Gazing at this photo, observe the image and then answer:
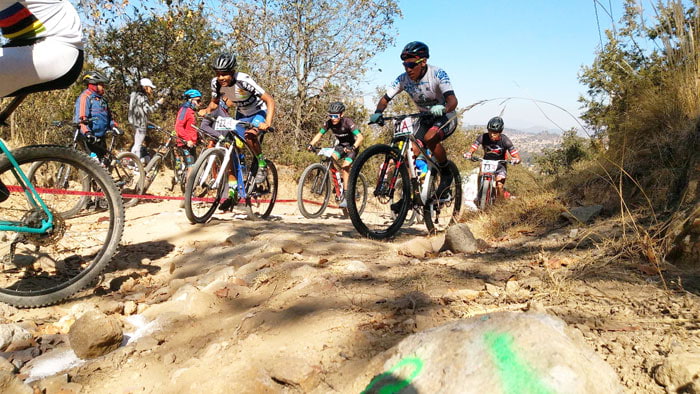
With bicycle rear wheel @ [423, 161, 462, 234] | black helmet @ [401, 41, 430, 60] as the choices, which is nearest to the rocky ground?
bicycle rear wheel @ [423, 161, 462, 234]

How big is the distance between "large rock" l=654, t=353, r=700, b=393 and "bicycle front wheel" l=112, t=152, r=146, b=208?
8.16 metres

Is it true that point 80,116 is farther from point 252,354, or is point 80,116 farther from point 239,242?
point 252,354

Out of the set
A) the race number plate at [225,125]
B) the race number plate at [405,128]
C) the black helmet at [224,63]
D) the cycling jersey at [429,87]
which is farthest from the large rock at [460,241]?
the black helmet at [224,63]

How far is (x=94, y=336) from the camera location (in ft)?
7.28

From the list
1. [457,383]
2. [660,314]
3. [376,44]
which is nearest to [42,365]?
[457,383]

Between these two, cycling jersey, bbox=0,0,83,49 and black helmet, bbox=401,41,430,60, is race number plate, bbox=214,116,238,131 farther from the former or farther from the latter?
cycling jersey, bbox=0,0,83,49

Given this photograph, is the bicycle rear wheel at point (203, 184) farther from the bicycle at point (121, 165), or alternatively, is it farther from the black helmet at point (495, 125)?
the black helmet at point (495, 125)

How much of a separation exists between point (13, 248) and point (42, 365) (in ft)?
4.57

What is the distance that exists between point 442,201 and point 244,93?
3050 millimetres

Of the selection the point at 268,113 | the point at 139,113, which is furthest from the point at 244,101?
the point at 139,113

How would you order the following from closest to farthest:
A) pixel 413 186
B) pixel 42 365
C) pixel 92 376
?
1. pixel 92 376
2. pixel 42 365
3. pixel 413 186

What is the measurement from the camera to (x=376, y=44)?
51.2 ft

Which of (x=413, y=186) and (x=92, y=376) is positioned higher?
(x=413, y=186)

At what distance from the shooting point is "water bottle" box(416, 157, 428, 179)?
5.09 meters
